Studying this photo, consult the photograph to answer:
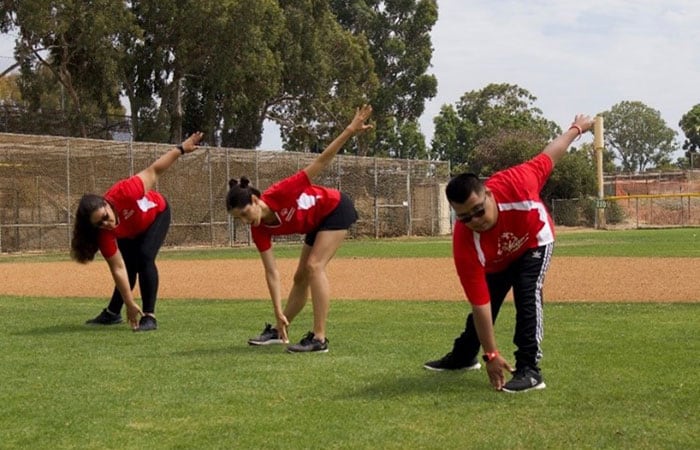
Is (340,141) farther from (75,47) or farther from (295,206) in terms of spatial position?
(75,47)

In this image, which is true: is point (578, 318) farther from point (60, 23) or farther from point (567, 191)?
point (567, 191)

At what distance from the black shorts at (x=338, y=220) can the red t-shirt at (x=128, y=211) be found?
84.9 inches

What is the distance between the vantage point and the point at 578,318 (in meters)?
9.96

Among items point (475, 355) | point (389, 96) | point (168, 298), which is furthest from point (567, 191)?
point (475, 355)

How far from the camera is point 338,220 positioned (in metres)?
7.60

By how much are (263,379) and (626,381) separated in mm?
2273

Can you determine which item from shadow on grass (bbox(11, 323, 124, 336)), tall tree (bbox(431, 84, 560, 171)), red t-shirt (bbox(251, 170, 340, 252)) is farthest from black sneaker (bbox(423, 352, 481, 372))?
tall tree (bbox(431, 84, 560, 171))

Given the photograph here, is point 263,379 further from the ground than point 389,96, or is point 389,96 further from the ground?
point 389,96

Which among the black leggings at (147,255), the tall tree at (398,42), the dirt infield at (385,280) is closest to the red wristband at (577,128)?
the black leggings at (147,255)

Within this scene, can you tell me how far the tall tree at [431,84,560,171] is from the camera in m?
91.2

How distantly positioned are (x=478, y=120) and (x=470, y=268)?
94896 mm

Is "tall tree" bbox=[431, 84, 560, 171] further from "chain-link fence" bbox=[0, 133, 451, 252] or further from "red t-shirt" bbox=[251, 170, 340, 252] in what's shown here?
"red t-shirt" bbox=[251, 170, 340, 252]

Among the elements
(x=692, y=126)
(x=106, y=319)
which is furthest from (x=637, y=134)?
(x=106, y=319)

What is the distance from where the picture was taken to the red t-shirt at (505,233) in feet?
17.9
